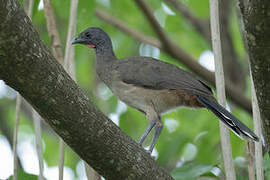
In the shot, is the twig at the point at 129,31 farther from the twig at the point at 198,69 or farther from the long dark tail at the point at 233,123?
the long dark tail at the point at 233,123

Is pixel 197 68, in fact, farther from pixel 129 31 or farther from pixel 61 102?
pixel 61 102

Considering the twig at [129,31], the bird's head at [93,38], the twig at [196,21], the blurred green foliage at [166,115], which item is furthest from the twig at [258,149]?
the twig at [196,21]

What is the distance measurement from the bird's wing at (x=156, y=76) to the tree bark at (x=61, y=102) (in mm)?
1422

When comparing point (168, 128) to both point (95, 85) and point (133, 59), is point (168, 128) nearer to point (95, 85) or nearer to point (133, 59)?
point (95, 85)

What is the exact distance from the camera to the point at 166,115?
5.76 metres

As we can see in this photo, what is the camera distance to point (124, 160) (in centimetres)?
237

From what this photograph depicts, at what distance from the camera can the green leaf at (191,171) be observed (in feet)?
9.45

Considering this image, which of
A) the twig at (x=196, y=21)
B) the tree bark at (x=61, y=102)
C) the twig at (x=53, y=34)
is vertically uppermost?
the twig at (x=196, y=21)

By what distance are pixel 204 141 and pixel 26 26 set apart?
2649 millimetres

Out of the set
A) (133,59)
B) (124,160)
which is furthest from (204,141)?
(124,160)

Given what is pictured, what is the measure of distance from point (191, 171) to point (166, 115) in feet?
9.27

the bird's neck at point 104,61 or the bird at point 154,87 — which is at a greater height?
the bird's neck at point 104,61

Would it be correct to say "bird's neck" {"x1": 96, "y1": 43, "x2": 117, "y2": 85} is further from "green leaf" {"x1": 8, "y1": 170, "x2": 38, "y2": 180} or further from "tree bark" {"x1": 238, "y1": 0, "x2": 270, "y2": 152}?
"tree bark" {"x1": 238, "y1": 0, "x2": 270, "y2": 152}

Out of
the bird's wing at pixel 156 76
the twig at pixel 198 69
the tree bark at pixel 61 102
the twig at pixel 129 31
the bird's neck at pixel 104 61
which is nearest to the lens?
the tree bark at pixel 61 102
